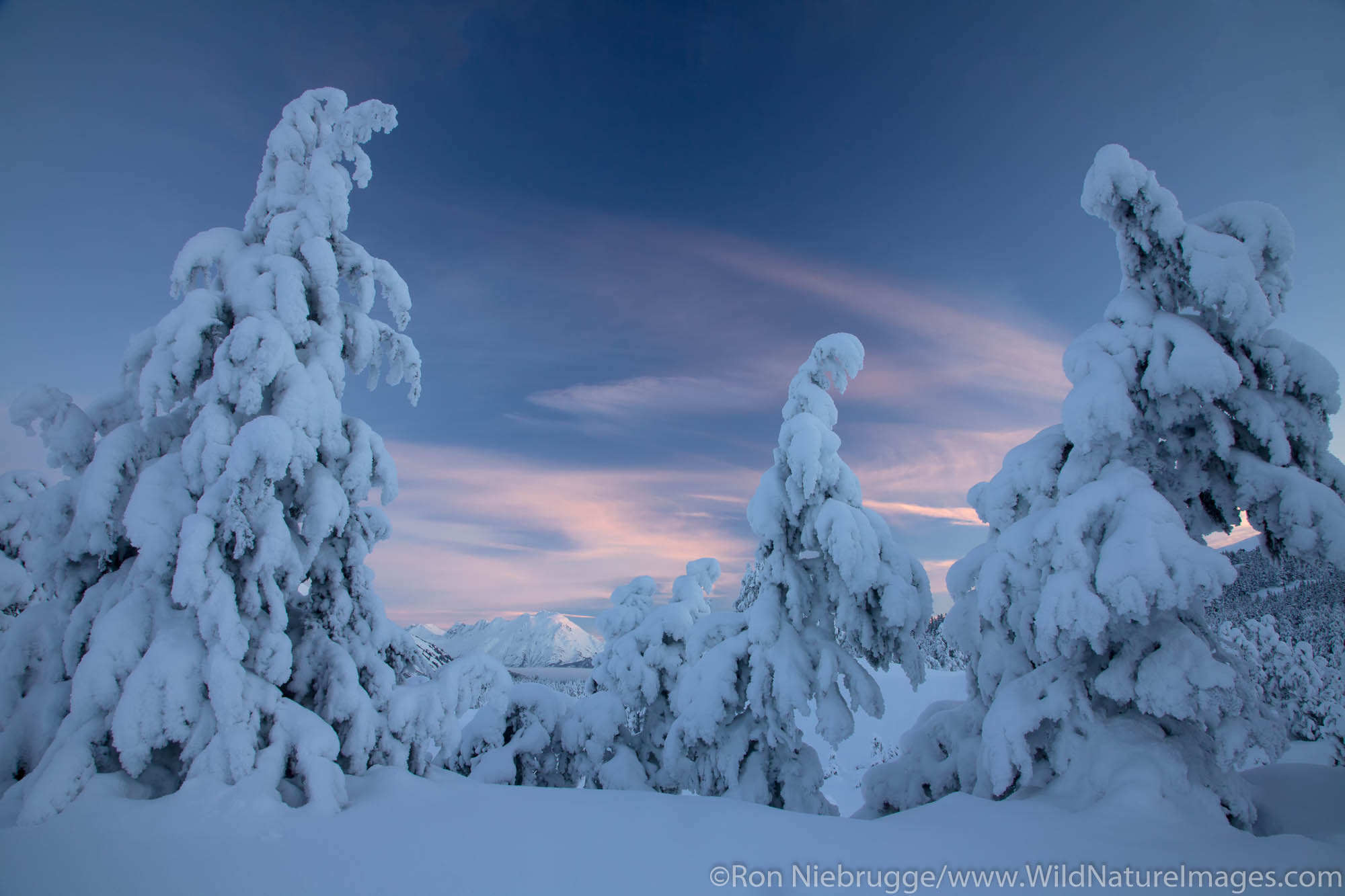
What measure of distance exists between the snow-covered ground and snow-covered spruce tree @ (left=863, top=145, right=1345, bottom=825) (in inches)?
31.0

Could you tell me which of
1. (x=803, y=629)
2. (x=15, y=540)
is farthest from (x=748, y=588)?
(x=15, y=540)

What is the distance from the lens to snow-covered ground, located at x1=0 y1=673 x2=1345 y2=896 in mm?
4551

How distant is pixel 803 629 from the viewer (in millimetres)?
10148

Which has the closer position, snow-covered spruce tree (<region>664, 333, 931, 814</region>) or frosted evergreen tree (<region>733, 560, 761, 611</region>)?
snow-covered spruce tree (<region>664, 333, 931, 814</region>)

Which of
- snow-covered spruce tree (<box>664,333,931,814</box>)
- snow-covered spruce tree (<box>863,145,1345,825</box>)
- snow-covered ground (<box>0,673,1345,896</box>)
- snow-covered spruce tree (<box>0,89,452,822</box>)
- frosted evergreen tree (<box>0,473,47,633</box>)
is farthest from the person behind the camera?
snow-covered spruce tree (<box>664,333,931,814</box>)

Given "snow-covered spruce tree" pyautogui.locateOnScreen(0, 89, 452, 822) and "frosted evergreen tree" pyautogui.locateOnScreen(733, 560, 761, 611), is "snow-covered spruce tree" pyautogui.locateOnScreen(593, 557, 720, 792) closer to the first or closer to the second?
"frosted evergreen tree" pyautogui.locateOnScreen(733, 560, 761, 611)

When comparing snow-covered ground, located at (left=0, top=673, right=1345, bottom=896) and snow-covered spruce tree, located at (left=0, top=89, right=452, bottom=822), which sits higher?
snow-covered spruce tree, located at (left=0, top=89, right=452, bottom=822)

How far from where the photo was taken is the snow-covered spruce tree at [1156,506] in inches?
231

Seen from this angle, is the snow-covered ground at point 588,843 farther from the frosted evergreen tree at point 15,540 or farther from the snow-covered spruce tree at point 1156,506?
the frosted evergreen tree at point 15,540

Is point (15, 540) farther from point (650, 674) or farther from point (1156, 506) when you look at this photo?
point (1156, 506)

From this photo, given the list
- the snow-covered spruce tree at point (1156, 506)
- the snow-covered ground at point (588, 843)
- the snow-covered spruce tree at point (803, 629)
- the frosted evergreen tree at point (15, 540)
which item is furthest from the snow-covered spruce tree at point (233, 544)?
the snow-covered spruce tree at point (1156, 506)

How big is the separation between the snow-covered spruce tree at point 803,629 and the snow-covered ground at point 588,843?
3055mm

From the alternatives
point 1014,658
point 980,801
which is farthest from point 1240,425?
point 980,801

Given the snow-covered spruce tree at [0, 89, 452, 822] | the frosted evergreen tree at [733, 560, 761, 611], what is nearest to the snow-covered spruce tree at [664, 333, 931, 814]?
the frosted evergreen tree at [733, 560, 761, 611]
